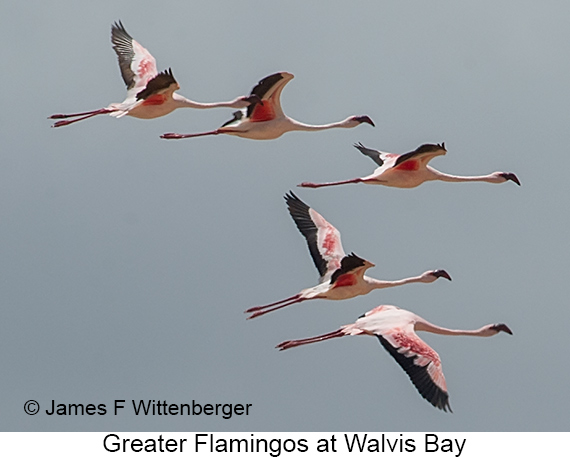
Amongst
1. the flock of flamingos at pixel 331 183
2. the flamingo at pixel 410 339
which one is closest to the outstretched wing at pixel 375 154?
the flock of flamingos at pixel 331 183

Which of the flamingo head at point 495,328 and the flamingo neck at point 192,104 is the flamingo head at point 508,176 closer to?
the flamingo head at point 495,328

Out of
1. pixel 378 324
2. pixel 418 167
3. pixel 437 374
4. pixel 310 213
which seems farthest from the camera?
pixel 310 213

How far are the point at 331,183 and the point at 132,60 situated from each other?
5.56 meters

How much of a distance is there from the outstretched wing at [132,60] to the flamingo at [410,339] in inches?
286

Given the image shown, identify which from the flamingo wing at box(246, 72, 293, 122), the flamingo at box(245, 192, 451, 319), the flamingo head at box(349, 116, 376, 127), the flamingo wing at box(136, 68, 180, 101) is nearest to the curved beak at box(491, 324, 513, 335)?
the flamingo at box(245, 192, 451, 319)

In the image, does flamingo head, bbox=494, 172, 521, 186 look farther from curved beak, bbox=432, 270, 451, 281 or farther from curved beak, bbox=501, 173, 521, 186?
curved beak, bbox=432, 270, 451, 281

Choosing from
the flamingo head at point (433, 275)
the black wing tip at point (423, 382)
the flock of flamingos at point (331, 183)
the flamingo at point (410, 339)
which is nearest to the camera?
the black wing tip at point (423, 382)

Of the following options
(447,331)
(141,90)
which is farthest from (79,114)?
(447,331)

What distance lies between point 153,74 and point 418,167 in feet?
20.8

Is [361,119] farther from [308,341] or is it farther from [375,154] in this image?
[308,341]

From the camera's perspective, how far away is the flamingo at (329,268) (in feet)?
94.4
